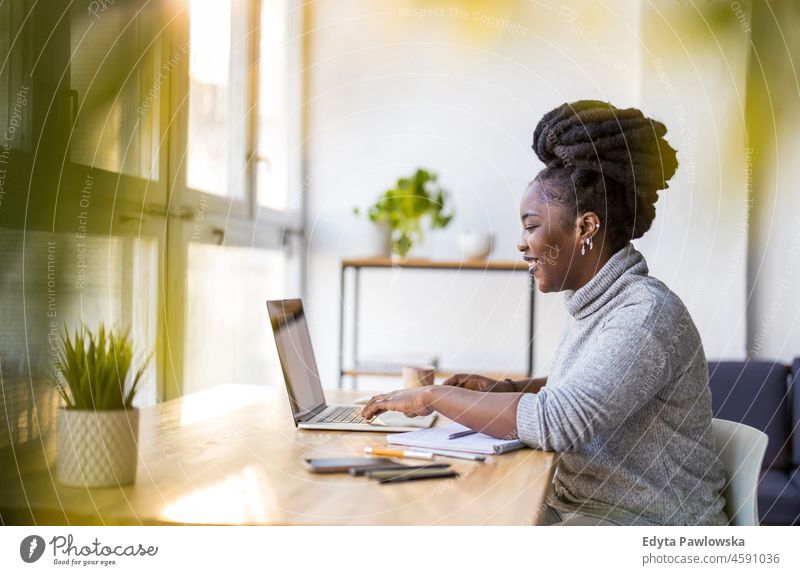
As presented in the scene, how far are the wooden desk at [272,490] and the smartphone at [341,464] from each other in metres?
0.01

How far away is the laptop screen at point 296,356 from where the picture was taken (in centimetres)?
135

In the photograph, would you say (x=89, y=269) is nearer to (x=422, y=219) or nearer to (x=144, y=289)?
(x=144, y=289)

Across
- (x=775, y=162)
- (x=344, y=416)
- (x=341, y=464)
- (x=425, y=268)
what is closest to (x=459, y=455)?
(x=341, y=464)

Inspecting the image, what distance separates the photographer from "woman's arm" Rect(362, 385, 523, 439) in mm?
1147

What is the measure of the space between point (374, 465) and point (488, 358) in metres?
1.66

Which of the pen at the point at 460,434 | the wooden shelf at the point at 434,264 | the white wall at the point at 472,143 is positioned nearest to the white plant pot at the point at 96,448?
the pen at the point at 460,434

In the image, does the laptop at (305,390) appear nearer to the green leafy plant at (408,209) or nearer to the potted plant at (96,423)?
the potted plant at (96,423)

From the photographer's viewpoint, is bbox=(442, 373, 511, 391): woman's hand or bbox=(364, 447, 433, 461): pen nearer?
bbox=(364, 447, 433, 461): pen

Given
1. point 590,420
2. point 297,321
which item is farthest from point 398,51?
point 590,420

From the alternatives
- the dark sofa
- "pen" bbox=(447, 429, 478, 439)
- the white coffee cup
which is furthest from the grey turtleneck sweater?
the dark sofa

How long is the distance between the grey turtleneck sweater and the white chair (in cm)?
2

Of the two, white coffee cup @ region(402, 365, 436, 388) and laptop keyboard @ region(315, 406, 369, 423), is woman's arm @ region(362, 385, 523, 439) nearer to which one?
laptop keyboard @ region(315, 406, 369, 423)
